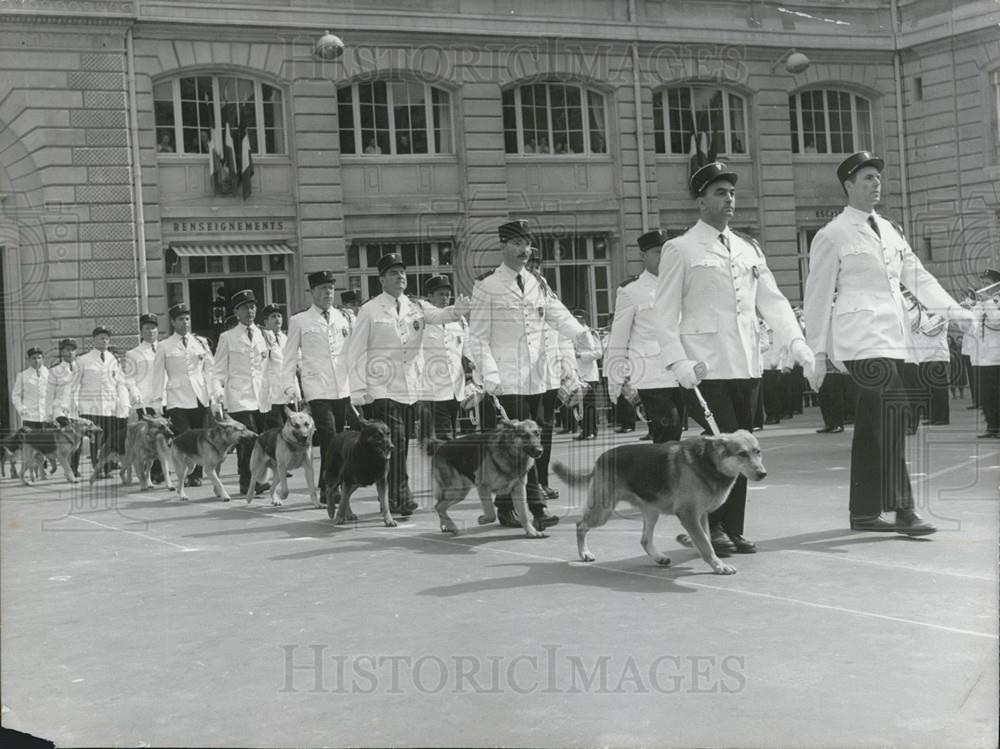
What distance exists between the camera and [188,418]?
53.3 feet

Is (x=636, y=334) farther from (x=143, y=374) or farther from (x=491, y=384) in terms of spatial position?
(x=143, y=374)

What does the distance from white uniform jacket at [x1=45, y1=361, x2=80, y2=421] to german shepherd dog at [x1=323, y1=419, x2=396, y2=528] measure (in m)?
9.23

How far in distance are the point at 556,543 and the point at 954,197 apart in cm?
2469

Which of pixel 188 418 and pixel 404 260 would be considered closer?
pixel 188 418

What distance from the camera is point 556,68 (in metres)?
29.2

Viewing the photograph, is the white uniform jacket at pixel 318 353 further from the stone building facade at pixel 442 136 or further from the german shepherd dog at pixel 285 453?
the stone building facade at pixel 442 136

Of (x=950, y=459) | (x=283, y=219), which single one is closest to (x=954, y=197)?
(x=283, y=219)

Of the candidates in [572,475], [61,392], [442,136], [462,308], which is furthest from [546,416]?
[442,136]

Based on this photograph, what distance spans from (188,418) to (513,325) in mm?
7334

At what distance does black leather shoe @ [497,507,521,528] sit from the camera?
33.0ft

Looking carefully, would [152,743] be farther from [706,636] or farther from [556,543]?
[556,543]

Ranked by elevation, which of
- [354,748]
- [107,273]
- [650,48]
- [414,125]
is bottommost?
[354,748]

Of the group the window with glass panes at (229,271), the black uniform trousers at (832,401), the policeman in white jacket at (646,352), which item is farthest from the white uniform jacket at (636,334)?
the window with glass panes at (229,271)

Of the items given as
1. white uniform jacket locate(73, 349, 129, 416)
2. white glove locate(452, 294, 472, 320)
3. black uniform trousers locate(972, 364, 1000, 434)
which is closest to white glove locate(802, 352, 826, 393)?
white glove locate(452, 294, 472, 320)
